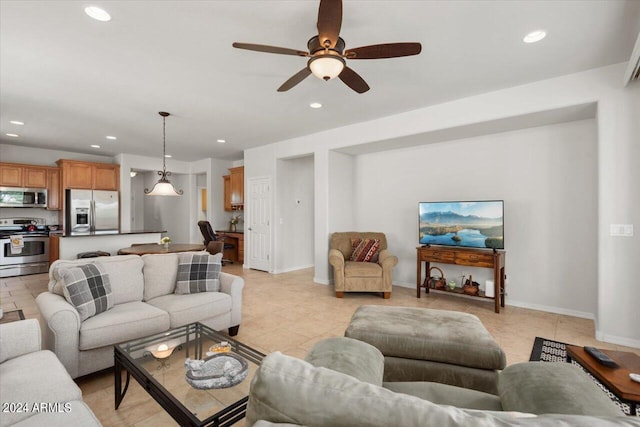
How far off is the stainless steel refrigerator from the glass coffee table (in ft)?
19.8

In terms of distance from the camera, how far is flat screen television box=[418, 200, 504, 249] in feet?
12.8

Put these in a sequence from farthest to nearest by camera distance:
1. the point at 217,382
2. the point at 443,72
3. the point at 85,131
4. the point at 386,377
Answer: the point at 85,131 < the point at 443,72 < the point at 386,377 < the point at 217,382

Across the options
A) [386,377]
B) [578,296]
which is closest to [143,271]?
[386,377]

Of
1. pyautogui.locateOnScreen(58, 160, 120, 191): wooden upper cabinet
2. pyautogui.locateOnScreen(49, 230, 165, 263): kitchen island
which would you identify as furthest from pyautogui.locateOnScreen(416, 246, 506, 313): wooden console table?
→ pyautogui.locateOnScreen(58, 160, 120, 191): wooden upper cabinet

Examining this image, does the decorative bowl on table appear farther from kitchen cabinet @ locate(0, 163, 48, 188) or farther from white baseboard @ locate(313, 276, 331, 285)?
kitchen cabinet @ locate(0, 163, 48, 188)

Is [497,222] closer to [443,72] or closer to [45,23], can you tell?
[443,72]

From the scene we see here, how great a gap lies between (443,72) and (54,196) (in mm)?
8038

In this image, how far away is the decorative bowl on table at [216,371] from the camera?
1.61m

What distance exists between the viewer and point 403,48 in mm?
2057

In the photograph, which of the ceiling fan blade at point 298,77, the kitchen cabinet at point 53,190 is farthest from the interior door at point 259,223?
the kitchen cabinet at point 53,190

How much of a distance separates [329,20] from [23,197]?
7.65m

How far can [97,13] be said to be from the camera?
2178 mm

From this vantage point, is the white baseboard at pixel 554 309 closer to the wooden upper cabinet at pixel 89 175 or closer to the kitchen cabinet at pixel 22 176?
the wooden upper cabinet at pixel 89 175

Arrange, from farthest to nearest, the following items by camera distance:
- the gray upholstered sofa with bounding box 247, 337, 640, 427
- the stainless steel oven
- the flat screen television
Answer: the stainless steel oven < the flat screen television < the gray upholstered sofa with bounding box 247, 337, 640, 427
